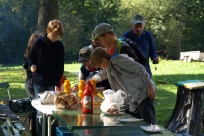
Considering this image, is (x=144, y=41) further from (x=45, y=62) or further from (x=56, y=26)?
(x=56, y=26)

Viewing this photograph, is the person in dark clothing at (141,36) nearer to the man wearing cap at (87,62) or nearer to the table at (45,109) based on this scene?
the man wearing cap at (87,62)

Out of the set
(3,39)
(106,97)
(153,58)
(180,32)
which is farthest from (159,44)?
(106,97)

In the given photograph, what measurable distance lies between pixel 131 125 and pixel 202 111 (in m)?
2.52

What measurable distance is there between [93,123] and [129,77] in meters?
0.97

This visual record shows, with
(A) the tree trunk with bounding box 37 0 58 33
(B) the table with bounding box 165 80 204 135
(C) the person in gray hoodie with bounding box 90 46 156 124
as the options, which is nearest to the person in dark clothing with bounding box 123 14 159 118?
(B) the table with bounding box 165 80 204 135

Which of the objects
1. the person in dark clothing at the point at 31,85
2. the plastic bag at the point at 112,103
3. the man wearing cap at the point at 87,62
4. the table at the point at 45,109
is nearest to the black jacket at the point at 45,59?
the person in dark clothing at the point at 31,85

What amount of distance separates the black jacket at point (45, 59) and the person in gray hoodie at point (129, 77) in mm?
1573

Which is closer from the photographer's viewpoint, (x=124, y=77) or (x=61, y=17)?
(x=124, y=77)

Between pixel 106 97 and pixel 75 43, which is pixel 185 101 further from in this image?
pixel 75 43

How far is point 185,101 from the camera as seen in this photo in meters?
6.11

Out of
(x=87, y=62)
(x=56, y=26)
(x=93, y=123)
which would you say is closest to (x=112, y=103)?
(x=93, y=123)

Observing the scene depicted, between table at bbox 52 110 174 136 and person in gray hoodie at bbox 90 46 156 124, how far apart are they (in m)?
0.44

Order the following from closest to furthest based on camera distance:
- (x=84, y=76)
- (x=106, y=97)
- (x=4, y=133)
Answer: (x=4, y=133), (x=106, y=97), (x=84, y=76)

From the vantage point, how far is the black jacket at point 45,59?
6012 mm
